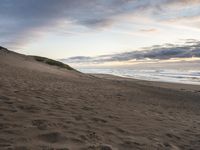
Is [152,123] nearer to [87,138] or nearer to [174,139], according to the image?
[174,139]

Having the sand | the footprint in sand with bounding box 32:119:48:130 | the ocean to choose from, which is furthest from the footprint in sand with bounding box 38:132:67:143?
the ocean

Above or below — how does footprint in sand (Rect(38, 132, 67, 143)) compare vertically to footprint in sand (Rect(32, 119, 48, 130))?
below

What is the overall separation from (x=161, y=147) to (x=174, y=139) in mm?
812

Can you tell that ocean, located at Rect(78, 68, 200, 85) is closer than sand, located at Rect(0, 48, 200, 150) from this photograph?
No

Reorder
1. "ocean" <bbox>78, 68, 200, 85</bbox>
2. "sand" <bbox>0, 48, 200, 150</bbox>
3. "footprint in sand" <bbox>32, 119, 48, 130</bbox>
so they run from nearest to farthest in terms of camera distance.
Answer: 1. "sand" <bbox>0, 48, 200, 150</bbox>
2. "footprint in sand" <bbox>32, 119, 48, 130</bbox>
3. "ocean" <bbox>78, 68, 200, 85</bbox>

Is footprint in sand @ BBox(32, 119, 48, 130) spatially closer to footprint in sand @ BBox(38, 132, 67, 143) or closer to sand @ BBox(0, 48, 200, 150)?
sand @ BBox(0, 48, 200, 150)

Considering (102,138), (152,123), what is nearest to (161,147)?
(102,138)

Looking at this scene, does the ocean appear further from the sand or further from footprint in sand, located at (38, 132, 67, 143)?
footprint in sand, located at (38, 132, 67, 143)

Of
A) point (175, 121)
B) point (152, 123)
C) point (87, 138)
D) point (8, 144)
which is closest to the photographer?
point (8, 144)

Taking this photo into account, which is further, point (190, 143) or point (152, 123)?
point (152, 123)

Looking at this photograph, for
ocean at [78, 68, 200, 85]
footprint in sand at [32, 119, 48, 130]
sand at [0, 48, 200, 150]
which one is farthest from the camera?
ocean at [78, 68, 200, 85]

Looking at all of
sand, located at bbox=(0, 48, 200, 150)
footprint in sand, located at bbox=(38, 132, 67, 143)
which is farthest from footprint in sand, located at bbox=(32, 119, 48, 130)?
footprint in sand, located at bbox=(38, 132, 67, 143)

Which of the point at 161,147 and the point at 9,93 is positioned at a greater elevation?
the point at 9,93

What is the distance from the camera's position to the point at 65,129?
19.0ft
